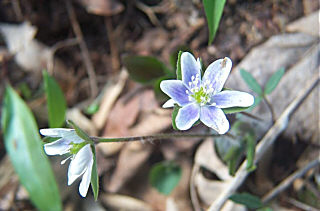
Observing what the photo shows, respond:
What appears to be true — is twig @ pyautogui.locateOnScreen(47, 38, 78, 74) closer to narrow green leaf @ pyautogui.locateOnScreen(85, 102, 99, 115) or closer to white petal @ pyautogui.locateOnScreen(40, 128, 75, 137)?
narrow green leaf @ pyautogui.locateOnScreen(85, 102, 99, 115)

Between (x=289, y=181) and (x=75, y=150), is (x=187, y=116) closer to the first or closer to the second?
(x=75, y=150)

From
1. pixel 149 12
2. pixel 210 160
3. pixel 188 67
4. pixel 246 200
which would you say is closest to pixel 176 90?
pixel 188 67

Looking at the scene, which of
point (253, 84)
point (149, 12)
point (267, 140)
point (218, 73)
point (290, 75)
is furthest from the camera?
point (149, 12)

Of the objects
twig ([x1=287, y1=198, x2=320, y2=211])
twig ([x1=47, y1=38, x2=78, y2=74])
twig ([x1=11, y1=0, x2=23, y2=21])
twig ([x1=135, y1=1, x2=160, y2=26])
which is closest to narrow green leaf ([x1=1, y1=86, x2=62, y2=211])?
twig ([x1=47, y1=38, x2=78, y2=74])

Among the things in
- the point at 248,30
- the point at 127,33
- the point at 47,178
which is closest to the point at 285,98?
the point at 248,30

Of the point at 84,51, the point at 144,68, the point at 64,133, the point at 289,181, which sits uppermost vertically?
the point at 64,133

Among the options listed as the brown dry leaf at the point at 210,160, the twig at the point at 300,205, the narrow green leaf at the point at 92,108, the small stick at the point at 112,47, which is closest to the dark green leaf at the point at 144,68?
the narrow green leaf at the point at 92,108
